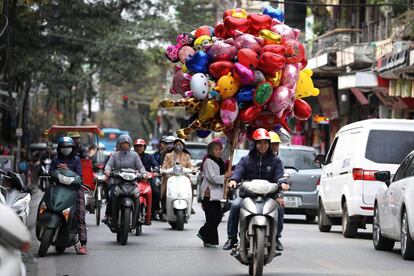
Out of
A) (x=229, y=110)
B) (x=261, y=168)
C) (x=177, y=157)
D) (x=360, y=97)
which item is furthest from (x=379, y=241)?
(x=360, y=97)

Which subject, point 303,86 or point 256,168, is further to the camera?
point 303,86

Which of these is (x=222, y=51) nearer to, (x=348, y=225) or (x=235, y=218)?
(x=348, y=225)

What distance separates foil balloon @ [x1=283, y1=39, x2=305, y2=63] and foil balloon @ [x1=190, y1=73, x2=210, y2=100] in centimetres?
138

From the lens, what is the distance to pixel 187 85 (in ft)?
61.9

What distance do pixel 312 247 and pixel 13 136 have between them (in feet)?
129

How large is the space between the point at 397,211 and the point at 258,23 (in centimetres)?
423

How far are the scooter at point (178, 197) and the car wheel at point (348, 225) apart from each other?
3.07 metres

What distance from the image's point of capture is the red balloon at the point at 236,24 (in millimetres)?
18250

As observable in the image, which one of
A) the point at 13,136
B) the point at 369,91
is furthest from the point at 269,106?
the point at 13,136

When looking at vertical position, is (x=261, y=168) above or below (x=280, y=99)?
below

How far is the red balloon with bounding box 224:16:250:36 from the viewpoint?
719 inches

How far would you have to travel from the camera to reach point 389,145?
19062 mm

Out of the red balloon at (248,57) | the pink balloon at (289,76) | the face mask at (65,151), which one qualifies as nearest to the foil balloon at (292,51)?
the pink balloon at (289,76)

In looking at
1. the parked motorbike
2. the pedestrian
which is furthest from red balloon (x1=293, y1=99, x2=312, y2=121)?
the parked motorbike
